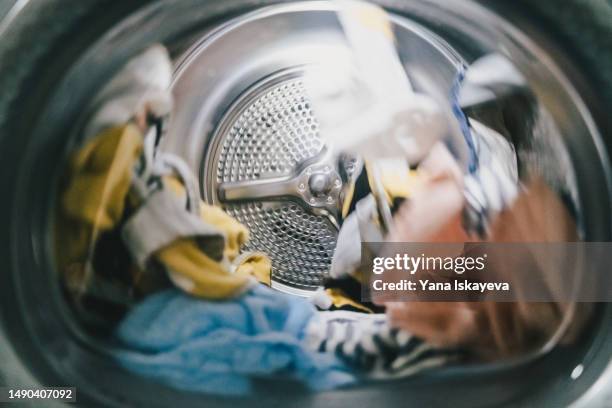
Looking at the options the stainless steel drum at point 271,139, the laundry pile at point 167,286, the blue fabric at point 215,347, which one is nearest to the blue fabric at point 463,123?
the laundry pile at point 167,286

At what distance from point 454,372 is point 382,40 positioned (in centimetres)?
37

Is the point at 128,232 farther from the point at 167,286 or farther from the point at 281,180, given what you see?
the point at 281,180

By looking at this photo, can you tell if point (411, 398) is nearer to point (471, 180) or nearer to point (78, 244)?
point (471, 180)

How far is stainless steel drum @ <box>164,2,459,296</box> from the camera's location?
0.75 meters

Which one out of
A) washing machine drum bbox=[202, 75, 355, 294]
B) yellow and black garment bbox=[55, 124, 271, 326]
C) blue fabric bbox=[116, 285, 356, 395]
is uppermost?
washing machine drum bbox=[202, 75, 355, 294]

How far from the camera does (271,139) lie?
0.76m

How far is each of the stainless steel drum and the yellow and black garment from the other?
0.24ft

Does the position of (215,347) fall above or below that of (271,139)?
below

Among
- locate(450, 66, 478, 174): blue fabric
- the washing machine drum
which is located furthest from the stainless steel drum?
locate(450, 66, 478, 174): blue fabric

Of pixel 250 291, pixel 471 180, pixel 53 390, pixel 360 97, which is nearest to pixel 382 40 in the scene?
pixel 360 97

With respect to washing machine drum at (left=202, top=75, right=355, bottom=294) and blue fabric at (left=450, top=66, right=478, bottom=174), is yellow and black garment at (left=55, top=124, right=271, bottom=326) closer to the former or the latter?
washing machine drum at (left=202, top=75, right=355, bottom=294)

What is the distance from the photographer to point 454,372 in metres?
0.65

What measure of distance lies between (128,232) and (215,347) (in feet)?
0.49

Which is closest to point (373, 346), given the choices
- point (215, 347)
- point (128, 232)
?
point (215, 347)
